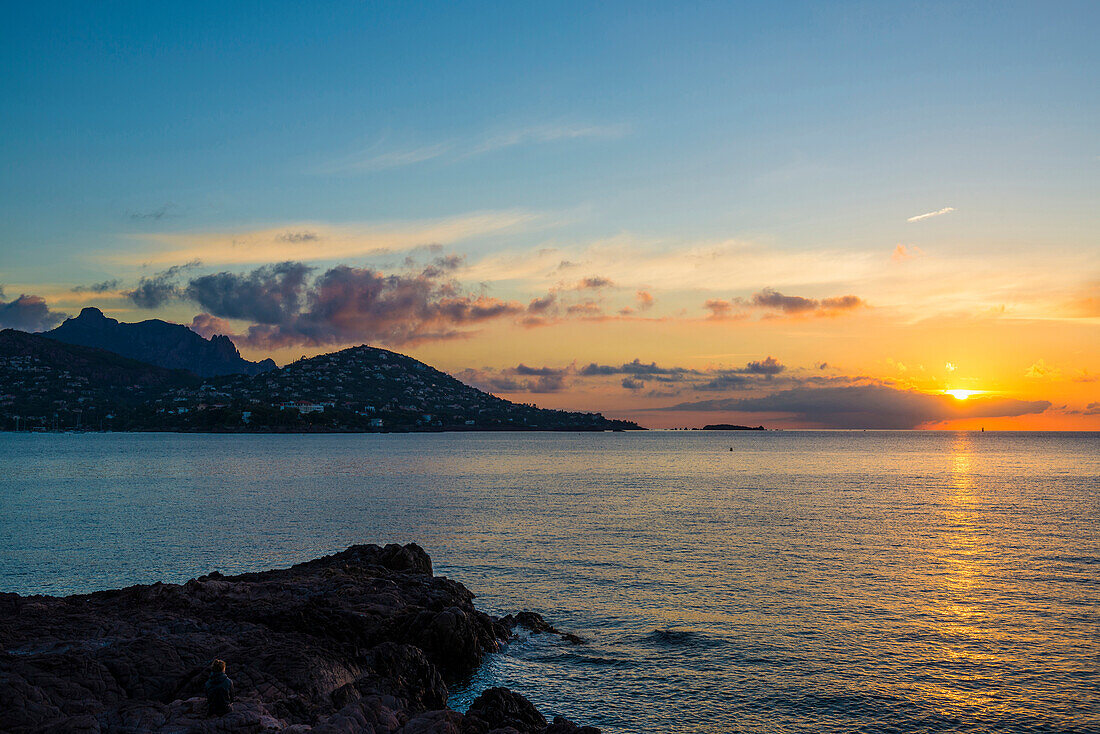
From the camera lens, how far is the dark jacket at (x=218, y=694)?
16.8m

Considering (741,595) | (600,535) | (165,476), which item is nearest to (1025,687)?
(741,595)

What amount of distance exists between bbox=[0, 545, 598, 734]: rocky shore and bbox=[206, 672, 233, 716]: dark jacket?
23 cm

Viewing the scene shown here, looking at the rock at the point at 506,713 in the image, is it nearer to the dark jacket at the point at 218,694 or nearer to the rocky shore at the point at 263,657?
the rocky shore at the point at 263,657

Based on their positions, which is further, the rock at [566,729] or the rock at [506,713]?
the rock at [506,713]

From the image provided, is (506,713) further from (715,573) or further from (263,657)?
(715,573)

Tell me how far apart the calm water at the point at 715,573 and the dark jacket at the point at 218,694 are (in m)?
Result: 8.83

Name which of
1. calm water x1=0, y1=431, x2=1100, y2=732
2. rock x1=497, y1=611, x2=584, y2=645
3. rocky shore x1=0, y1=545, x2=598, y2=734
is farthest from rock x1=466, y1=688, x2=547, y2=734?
rock x1=497, y1=611, x2=584, y2=645

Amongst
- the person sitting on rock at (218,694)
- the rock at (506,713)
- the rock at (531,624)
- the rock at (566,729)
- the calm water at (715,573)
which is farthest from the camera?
the rock at (531,624)

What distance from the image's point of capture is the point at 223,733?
16000mm

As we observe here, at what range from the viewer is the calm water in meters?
23.1

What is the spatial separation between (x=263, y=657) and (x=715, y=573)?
26.5 meters

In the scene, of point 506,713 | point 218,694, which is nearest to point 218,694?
point 218,694

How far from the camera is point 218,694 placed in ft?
55.2

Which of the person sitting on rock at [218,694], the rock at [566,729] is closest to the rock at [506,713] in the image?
the rock at [566,729]
